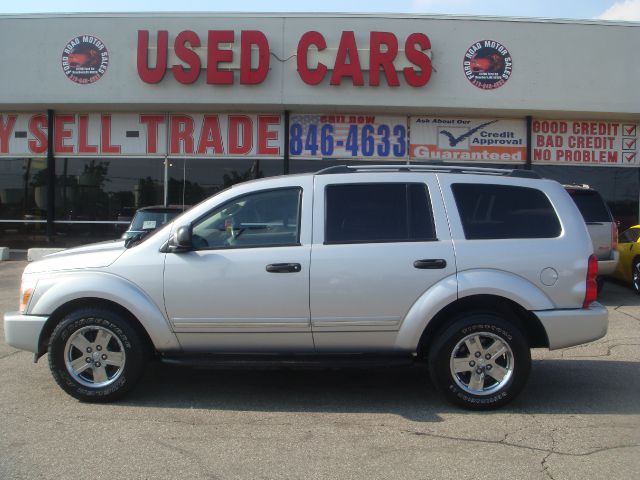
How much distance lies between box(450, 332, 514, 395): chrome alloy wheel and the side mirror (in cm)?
235

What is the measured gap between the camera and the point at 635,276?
451 inches

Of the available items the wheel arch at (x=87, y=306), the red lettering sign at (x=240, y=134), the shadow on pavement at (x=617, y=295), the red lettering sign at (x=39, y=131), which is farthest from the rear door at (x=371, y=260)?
the red lettering sign at (x=39, y=131)

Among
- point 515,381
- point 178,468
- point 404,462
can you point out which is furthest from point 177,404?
point 515,381

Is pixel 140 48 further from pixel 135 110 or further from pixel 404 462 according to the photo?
pixel 404 462

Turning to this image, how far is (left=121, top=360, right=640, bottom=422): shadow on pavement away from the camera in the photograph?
16.4 ft

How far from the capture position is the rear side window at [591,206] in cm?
1023

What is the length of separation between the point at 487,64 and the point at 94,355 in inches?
509

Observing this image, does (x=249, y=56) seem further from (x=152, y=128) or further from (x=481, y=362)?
(x=481, y=362)

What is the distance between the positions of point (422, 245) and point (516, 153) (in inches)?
487

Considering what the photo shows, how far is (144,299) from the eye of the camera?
489 centimetres

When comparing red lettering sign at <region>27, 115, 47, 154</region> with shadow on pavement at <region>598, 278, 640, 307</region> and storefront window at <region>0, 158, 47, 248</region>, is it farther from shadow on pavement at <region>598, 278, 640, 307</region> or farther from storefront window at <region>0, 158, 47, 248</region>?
shadow on pavement at <region>598, 278, 640, 307</region>

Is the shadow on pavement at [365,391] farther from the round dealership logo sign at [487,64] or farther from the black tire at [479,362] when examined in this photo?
the round dealership logo sign at [487,64]

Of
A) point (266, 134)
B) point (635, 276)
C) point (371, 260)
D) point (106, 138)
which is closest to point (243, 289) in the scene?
point (371, 260)

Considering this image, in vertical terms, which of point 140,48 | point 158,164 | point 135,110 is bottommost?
point 158,164
